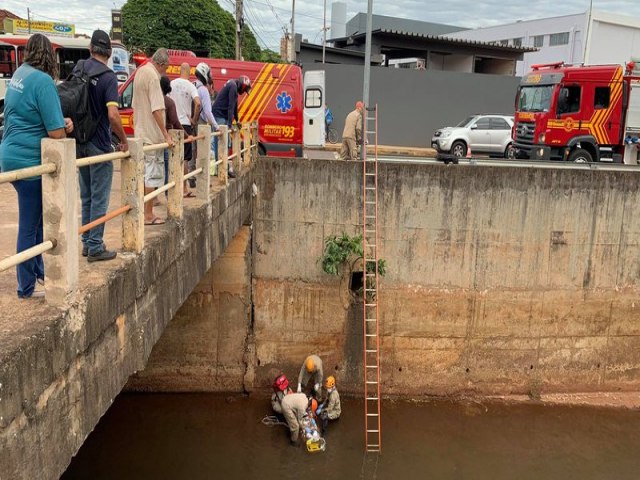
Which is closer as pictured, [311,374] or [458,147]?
[311,374]

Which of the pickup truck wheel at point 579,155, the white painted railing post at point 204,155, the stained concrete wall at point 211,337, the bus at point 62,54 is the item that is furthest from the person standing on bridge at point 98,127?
the bus at point 62,54

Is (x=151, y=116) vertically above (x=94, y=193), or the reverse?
(x=151, y=116)

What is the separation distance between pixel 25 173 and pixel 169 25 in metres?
38.1

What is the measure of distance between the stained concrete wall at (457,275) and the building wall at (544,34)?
31910 millimetres

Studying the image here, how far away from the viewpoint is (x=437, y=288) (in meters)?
12.1

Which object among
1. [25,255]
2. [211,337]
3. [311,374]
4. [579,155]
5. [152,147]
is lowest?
[311,374]

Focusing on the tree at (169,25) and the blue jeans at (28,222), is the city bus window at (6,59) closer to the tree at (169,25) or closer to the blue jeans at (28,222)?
the blue jeans at (28,222)

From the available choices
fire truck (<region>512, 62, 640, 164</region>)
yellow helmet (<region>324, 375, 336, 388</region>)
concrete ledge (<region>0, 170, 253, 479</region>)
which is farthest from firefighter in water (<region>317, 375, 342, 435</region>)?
fire truck (<region>512, 62, 640, 164</region>)

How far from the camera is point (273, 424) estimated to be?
11234mm

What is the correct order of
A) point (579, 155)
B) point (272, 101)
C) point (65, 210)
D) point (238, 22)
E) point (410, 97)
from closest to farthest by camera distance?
point (65, 210) → point (272, 101) → point (579, 155) → point (238, 22) → point (410, 97)

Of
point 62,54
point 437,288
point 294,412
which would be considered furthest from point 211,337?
point 62,54

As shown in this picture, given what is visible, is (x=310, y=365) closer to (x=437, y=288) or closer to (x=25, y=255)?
(x=437, y=288)

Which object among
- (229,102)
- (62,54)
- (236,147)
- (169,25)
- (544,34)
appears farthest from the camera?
(544,34)

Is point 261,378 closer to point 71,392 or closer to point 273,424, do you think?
point 273,424
